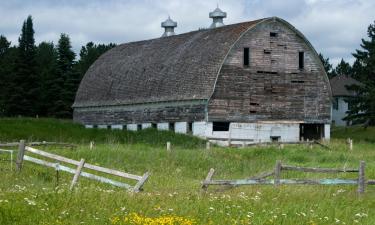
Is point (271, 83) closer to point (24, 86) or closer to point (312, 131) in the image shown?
point (312, 131)

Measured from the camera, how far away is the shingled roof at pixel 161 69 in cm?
4594

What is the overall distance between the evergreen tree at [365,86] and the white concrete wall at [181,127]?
24.4m

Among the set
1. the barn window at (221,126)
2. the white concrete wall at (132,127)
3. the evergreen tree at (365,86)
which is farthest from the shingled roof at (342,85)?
the barn window at (221,126)

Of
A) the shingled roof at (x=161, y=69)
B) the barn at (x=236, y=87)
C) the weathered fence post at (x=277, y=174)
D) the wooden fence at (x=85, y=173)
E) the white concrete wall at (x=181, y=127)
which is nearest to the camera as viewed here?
the wooden fence at (x=85, y=173)

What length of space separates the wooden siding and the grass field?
11.8m

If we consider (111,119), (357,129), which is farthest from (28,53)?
(357,129)

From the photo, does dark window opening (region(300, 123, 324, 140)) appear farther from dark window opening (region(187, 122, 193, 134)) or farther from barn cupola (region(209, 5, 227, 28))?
barn cupola (region(209, 5, 227, 28))

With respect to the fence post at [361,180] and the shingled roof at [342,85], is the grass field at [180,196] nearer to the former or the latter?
the fence post at [361,180]

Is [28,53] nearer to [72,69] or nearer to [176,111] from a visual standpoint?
[72,69]

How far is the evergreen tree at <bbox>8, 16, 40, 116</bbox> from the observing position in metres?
69.8

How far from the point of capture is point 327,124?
1972 inches

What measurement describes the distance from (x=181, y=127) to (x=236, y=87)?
462 cm

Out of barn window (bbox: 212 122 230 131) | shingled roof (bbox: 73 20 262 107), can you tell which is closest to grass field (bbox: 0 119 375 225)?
barn window (bbox: 212 122 230 131)

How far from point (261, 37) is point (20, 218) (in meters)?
35.2
